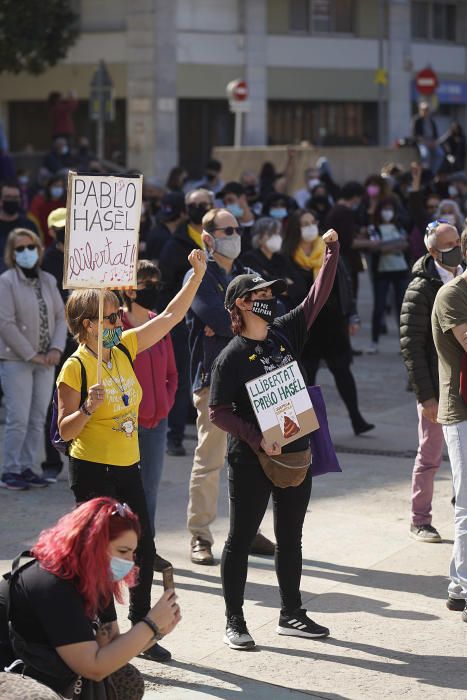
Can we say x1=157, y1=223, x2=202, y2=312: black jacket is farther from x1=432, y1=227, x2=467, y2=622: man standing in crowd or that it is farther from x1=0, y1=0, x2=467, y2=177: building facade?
x1=0, y1=0, x2=467, y2=177: building facade

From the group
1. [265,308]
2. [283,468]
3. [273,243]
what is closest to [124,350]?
[265,308]

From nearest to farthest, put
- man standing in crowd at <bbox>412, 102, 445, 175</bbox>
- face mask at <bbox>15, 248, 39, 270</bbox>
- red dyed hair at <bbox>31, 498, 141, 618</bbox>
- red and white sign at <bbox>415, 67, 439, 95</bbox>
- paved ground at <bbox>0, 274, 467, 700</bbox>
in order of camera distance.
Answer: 1. red dyed hair at <bbox>31, 498, 141, 618</bbox>
2. paved ground at <bbox>0, 274, 467, 700</bbox>
3. face mask at <bbox>15, 248, 39, 270</bbox>
4. man standing in crowd at <bbox>412, 102, 445, 175</bbox>
5. red and white sign at <bbox>415, 67, 439, 95</bbox>

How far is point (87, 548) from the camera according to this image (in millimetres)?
4215

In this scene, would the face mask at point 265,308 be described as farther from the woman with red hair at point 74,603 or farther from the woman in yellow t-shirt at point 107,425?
the woman with red hair at point 74,603

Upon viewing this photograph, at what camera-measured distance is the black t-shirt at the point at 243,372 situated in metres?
5.95

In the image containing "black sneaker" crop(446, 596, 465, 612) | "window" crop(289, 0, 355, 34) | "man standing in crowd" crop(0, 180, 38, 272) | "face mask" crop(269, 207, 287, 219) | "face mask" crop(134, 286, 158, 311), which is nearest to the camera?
"black sneaker" crop(446, 596, 465, 612)

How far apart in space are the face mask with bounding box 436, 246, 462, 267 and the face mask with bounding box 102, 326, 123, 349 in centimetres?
234

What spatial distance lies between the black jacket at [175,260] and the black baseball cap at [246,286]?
371 cm

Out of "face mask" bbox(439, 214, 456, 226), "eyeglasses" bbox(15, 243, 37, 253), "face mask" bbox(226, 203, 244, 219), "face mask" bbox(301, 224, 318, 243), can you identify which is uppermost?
"face mask" bbox(226, 203, 244, 219)

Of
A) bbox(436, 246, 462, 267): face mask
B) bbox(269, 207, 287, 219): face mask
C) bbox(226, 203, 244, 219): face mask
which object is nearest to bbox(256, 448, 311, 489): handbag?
bbox(436, 246, 462, 267): face mask

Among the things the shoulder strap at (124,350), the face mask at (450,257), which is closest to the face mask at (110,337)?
the shoulder strap at (124,350)

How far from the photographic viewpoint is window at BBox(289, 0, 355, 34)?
35.7m

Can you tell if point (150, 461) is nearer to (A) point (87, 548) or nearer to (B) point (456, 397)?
(B) point (456, 397)

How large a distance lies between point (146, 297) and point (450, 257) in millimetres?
1768
